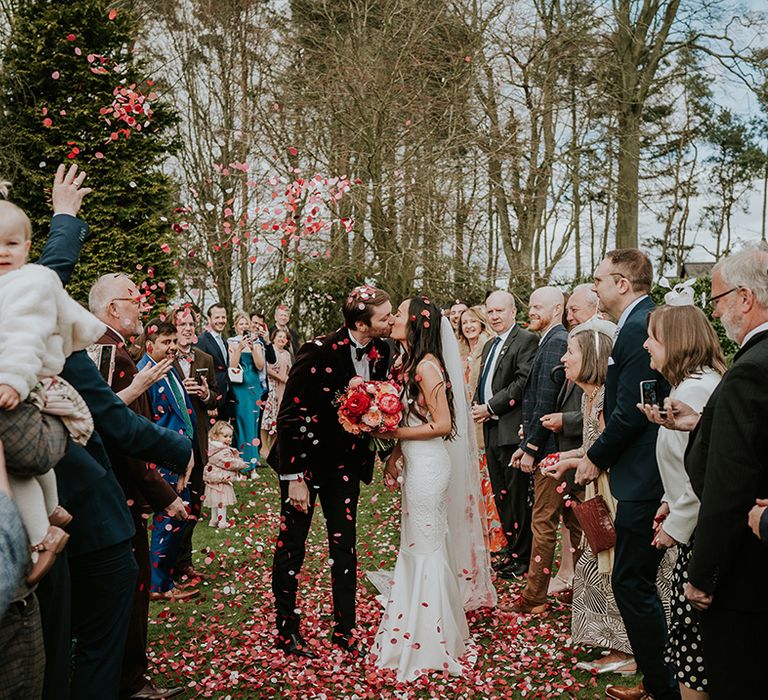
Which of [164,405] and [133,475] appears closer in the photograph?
[133,475]

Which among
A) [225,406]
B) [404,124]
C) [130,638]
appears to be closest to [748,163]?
[404,124]

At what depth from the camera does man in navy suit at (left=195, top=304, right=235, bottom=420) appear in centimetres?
1035

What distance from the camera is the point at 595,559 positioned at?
15.9 feet

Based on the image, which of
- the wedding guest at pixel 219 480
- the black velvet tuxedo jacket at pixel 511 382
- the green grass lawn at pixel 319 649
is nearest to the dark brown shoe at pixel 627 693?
the green grass lawn at pixel 319 649

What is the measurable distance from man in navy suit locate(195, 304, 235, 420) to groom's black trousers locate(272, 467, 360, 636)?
566 cm

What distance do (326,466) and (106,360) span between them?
5.04ft

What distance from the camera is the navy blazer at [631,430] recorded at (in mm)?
3889

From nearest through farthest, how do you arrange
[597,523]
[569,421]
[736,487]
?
[736,487] → [597,523] → [569,421]

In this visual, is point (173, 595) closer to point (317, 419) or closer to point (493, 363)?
point (317, 419)

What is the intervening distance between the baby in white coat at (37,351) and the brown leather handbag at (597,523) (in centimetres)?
298

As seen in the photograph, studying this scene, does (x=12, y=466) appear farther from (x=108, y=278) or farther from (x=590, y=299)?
(x=590, y=299)

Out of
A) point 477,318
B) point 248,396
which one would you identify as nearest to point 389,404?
point 477,318

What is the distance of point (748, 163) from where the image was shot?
1170 inches

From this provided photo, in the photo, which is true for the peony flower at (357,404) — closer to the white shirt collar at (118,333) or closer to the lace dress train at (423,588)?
the lace dress train at (423,588)
